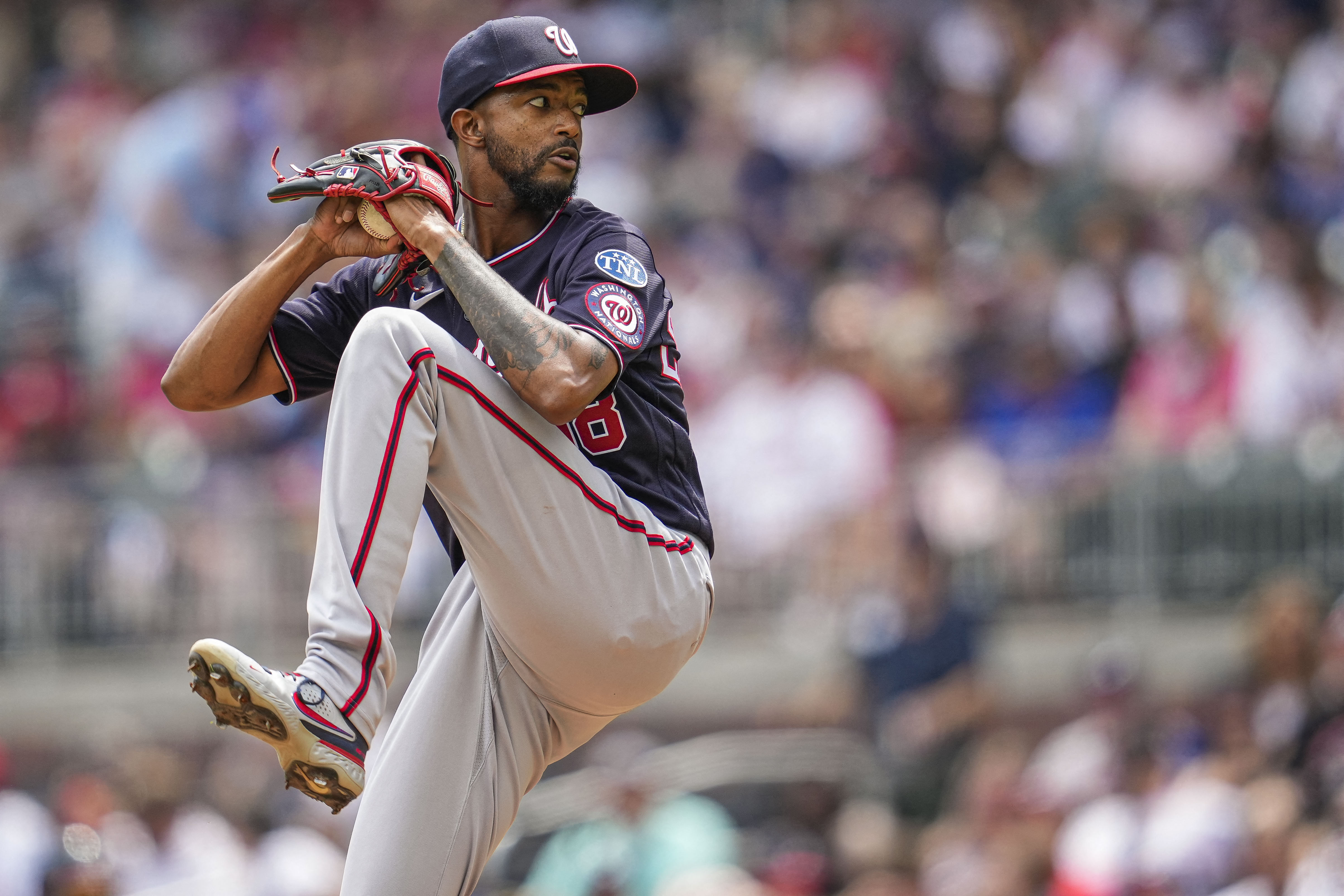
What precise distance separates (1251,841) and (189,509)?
5930mm

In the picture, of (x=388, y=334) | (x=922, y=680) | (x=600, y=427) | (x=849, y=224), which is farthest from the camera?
(x=849, y=224)

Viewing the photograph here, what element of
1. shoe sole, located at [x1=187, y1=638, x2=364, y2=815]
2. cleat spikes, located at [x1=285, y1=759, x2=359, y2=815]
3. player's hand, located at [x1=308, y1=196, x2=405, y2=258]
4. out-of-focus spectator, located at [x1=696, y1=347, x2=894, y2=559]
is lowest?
out-of-focus spectator, located at [x1=696, y1=347, x2=894, y2=559]

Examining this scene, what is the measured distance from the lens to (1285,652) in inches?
317

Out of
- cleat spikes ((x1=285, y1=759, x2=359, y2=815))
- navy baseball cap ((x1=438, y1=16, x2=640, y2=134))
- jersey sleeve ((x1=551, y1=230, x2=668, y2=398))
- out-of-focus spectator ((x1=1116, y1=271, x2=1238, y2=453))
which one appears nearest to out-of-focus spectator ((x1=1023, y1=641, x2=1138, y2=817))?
out-of-focus spectator ((x1=1116, y1=271, x2=1238, y2=453))

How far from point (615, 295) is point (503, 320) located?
1.00ft

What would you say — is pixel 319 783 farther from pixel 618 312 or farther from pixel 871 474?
pixel 871 474

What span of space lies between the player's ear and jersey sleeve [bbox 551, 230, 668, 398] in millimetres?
391

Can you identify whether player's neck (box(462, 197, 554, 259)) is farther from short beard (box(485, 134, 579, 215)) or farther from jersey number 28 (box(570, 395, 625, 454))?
jersey number 28 (box(570, 395, 625, 454))

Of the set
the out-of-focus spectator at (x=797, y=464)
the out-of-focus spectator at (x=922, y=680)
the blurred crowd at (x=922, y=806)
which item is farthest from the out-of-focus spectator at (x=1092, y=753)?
the out-of-focus spectator at (x=797, y=464)

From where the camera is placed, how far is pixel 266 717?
368 cm

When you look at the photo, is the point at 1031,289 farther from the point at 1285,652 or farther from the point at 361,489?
the point at 361,489

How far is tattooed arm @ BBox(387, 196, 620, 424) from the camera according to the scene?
3973 millimetres

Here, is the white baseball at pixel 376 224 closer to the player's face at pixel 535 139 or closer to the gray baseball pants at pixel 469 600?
the gray baseball pants at pixel 469 600

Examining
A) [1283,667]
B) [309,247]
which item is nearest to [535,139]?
[309,247]
